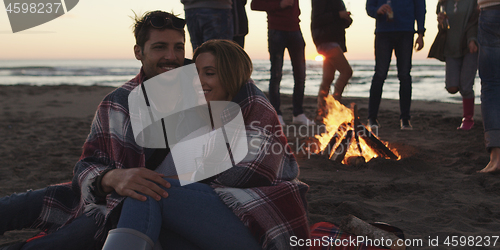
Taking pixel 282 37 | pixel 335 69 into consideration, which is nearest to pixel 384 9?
pixel 335 69

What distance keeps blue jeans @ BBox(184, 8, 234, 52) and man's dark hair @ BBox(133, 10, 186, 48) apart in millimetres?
1836

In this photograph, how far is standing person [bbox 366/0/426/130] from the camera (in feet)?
18.1

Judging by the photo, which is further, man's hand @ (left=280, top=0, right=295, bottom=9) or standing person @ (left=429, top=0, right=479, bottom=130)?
man's hand @ (left=280, top=0, right=295, bottom=9)

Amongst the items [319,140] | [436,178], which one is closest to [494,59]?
[436,178]

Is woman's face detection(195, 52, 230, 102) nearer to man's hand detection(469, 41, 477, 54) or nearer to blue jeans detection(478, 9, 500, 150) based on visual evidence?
blue jeans detection(478, 9, 500, 150)

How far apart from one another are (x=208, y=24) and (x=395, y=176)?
259 centimetres

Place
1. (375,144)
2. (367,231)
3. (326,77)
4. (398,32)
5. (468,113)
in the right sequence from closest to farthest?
(367,231), (375,144), (398,32), (468,113), (326,77)

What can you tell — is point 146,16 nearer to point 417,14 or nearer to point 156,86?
point 156,86

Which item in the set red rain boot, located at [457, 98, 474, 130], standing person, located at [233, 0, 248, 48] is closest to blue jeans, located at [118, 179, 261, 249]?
standing person, located at [233, 0, 248, 48]

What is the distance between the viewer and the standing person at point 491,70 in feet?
11.1

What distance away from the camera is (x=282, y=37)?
6.00 meters

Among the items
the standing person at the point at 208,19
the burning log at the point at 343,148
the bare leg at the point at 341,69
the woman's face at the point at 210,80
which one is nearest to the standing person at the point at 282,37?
the bare leg at the point at 341,69

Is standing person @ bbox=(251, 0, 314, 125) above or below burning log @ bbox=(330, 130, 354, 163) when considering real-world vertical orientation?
above

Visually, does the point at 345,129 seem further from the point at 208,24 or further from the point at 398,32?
the point at 398,32
